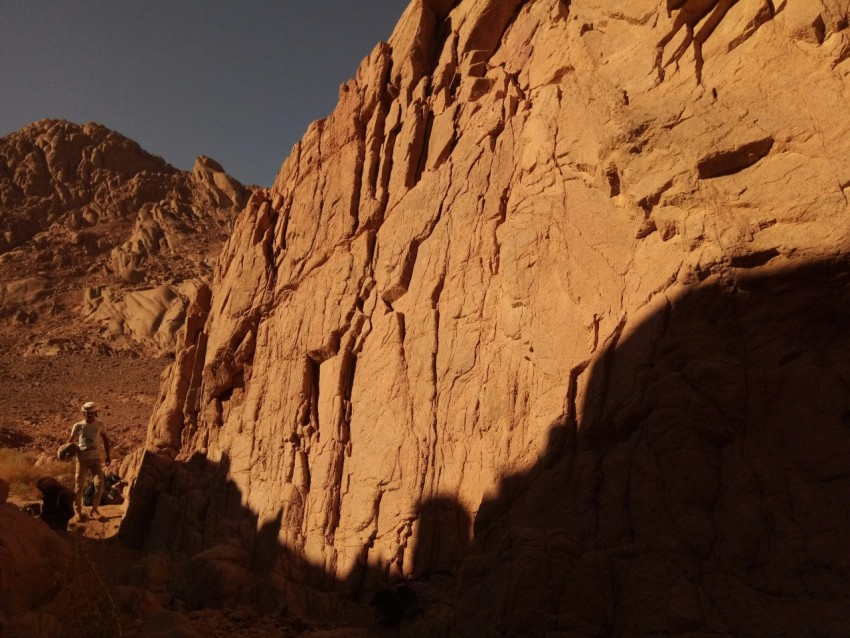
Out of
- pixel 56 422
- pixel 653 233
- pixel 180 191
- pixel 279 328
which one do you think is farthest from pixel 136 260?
pixel 653 233

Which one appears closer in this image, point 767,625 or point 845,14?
point 767,625

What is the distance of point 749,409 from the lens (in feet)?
20.7

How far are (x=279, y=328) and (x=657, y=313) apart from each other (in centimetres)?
781

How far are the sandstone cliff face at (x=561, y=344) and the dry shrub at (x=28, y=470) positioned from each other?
228 inches

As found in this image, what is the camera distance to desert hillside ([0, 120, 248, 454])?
3209cm

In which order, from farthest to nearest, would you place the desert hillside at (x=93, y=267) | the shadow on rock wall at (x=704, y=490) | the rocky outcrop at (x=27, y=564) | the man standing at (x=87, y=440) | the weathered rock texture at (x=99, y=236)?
the weathered rock texture at (x=99, y=236), the desert hillside at (x=93, y=267), the man standing at (x=87, y=440), the rocky outcrop at (x=27, y=564), the shadow on rock wall at (x=704, y=490)

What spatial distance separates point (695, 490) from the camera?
20.1ft

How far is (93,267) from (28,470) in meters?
30.7

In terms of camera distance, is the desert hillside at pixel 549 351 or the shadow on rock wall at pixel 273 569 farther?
the shadow on rock wall at pixel 273 569

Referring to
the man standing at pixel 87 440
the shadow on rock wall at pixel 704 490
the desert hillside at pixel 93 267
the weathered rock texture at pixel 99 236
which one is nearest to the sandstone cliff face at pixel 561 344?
the shadow on rock wall at pixel 704 490

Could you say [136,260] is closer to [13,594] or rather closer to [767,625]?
[13,594]

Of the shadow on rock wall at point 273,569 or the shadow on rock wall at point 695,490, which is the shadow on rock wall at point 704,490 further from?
the shadow on rock wall at point 273,569

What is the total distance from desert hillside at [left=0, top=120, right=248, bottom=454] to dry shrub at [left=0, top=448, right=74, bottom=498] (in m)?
4.04

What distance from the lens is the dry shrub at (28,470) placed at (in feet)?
58.3
